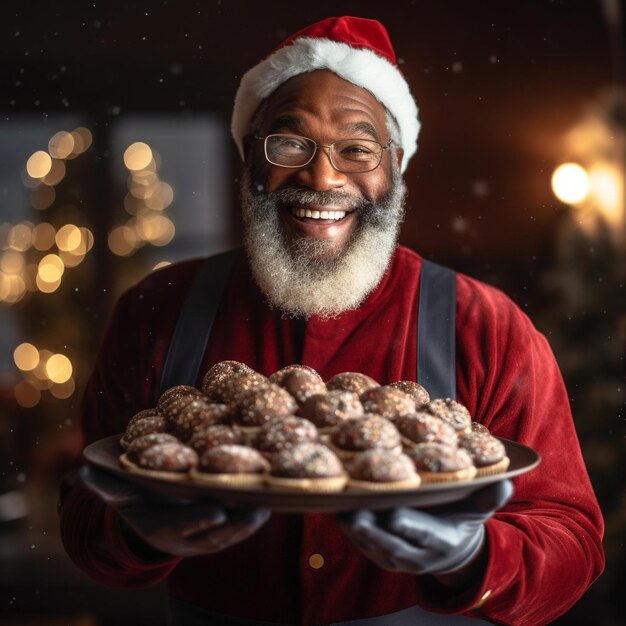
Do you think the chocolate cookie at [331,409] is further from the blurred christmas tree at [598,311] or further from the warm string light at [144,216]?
the warm string light at [144,216]

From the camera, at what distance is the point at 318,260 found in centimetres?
142

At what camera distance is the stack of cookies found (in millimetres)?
918

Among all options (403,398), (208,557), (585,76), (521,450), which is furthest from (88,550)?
(585,76)

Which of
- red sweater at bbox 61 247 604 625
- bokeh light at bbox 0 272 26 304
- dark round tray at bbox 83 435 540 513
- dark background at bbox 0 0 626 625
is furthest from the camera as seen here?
bokeh light at bbox 0 272 26 304

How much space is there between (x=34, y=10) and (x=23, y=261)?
2.68ft

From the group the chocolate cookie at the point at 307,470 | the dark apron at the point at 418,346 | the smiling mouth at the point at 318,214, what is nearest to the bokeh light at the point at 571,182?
the dark apron at the point at 418,346

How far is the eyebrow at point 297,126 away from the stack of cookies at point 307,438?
0.43 m

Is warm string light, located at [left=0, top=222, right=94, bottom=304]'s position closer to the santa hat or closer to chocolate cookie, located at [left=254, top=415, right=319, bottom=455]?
the santa hat

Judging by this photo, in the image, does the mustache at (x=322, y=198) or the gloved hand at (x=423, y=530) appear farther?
the mustache at (x=322, y=198)

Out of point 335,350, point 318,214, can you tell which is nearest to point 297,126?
point 318,214

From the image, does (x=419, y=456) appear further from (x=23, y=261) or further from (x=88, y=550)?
(x=23, y=261)

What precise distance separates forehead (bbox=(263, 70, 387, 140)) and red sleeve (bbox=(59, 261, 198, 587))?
327mm

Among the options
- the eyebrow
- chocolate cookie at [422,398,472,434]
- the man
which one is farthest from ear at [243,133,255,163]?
chocolate cookie at [422,398,472,434]

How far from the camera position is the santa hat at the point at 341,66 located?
1388 mm
